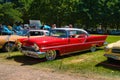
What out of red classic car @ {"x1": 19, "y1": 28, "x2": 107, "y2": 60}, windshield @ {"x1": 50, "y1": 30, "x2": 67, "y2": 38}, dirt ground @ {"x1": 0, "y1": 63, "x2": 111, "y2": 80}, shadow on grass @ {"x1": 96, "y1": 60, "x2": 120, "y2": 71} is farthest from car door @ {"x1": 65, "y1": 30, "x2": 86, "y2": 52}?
dirt ground @ {"x1": 0, "y1": 63, "x2": 111, "y2": 80}

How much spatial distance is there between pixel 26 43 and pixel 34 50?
0.68 m

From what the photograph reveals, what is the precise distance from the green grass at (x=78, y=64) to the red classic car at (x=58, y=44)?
13.5 inches

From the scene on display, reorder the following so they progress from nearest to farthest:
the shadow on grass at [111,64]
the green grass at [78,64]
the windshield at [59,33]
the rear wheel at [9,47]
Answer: the green grass at [78,64]
the shadow on grass at [111,64]
the windshield at [59,33]
the rear wheel at [9,47]

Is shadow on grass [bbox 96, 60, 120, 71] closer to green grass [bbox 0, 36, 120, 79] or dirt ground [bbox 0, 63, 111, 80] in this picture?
green grass [bbox 0, 36, 120, 79]

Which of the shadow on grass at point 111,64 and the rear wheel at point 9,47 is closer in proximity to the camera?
the shadow on grass at point 111,64

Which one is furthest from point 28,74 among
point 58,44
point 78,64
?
point 58,44

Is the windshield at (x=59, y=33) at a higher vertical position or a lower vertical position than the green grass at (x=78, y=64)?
higher

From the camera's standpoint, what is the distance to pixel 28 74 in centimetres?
838

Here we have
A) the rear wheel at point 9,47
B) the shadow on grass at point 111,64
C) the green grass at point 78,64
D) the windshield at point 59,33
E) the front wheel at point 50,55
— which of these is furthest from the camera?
the rear wheel at point 9,47

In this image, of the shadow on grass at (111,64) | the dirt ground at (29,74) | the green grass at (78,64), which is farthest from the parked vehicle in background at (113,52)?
the dirt ground at (29,74)

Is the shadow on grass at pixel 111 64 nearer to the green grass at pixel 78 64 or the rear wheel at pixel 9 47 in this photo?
the green grass at pixel 78 64

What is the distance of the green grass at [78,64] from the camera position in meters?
8.65

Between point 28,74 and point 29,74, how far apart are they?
34 millimetres

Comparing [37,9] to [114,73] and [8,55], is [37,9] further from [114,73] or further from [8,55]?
[114,73]
